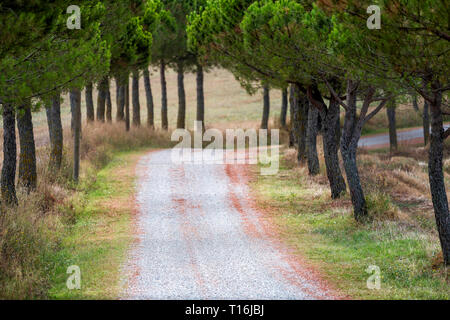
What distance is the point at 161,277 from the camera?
9828 mm

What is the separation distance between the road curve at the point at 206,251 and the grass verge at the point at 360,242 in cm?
52

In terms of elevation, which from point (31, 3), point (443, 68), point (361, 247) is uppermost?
point (31, 3)

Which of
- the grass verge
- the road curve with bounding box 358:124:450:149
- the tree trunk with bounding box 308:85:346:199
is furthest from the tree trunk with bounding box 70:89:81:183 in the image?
the road curve with bounding box 358:124:450:149

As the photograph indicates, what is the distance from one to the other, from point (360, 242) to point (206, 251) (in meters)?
3.08

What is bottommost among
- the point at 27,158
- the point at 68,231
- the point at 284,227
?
the point at 284,227

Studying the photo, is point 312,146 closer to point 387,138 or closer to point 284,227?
point 284,227

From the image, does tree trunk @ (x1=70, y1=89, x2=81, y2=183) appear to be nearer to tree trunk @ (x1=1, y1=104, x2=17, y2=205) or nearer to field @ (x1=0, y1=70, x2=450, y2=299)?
field @ (x1=0, y1=70, x2=450, y2=299)

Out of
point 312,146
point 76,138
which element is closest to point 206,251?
point 76,138

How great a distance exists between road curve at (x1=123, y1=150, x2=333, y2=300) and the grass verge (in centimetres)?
52

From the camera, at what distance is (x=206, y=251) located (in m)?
11.8
